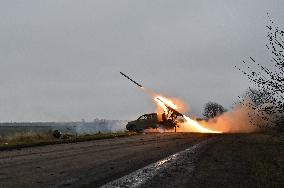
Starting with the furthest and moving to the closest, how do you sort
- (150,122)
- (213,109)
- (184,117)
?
(213,109), (184,117), (150,122)

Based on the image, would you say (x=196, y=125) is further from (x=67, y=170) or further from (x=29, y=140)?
(x=67, y=170)

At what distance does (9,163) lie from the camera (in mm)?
19781

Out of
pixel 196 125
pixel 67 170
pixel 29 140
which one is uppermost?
pixel 196 125

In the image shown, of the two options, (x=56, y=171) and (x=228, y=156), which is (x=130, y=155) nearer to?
(x=228, y=156)

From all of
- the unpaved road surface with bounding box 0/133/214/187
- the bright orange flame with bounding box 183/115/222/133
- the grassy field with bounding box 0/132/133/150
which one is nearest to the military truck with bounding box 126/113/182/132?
the bright orange flame with bounding box 183/115/222/133

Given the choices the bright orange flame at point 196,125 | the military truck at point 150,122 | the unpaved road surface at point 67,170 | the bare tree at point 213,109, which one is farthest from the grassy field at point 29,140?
the bare tree at point 213,109

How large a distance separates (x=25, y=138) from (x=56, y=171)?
22963 millimetres

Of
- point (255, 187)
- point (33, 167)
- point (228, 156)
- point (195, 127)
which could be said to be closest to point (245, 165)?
point (228, 156)

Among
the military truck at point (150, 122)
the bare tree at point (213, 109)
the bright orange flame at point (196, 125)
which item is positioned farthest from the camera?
the bare tree at point (213, 109)

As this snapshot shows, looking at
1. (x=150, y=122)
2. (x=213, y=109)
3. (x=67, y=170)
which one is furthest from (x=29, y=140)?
(x=213, y=109)

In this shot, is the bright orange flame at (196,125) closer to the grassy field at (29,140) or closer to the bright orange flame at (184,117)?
the bright orange flame at (184,117)

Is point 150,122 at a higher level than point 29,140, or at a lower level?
higher

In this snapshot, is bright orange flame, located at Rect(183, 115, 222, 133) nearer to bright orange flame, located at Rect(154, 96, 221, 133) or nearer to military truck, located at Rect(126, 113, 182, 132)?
bright orange flame, located at Rect(154, 96, 221, 133)

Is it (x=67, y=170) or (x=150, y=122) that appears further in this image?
(x=150, y=122)
